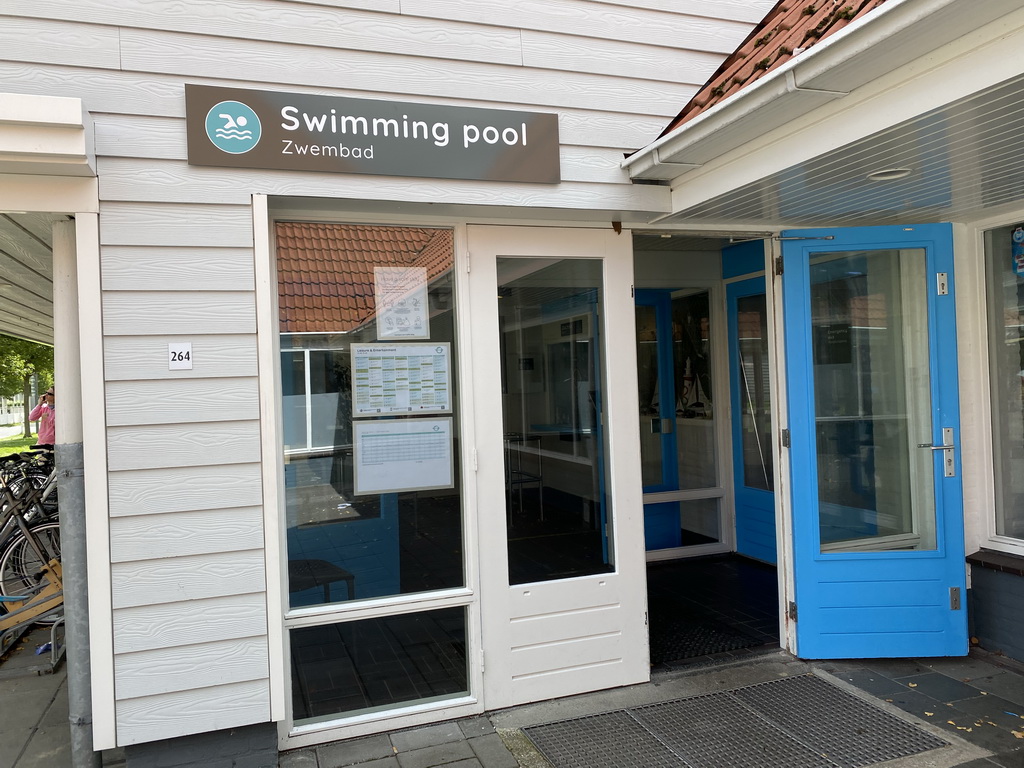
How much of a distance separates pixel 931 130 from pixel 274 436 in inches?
110

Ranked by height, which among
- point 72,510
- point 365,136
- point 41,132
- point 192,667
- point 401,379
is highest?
point 365,136

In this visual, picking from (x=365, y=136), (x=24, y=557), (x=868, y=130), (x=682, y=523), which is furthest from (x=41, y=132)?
(x=682, y=523)

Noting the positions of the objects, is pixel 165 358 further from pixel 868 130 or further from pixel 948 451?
pixel 948 451

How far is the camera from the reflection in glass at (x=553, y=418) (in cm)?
378

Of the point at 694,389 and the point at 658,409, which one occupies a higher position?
the point at 694,389

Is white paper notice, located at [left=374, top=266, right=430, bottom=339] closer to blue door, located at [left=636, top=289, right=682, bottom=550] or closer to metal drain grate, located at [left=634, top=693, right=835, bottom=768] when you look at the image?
metal drain grate, located at [left=634, top=693, right=835, bottom=768]

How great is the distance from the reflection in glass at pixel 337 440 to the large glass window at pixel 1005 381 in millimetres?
3095

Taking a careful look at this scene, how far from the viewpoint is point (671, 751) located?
3.22m

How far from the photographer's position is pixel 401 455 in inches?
141

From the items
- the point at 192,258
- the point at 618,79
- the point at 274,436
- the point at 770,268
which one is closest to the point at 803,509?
the point at 770,268

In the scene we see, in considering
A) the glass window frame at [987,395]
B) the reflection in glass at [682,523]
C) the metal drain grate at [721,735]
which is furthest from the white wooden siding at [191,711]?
the glass window frame at [987,395]

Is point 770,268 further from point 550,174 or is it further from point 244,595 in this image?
point 244,595

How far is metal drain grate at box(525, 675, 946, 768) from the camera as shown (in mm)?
3137

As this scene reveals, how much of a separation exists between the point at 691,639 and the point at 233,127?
12.1ft
